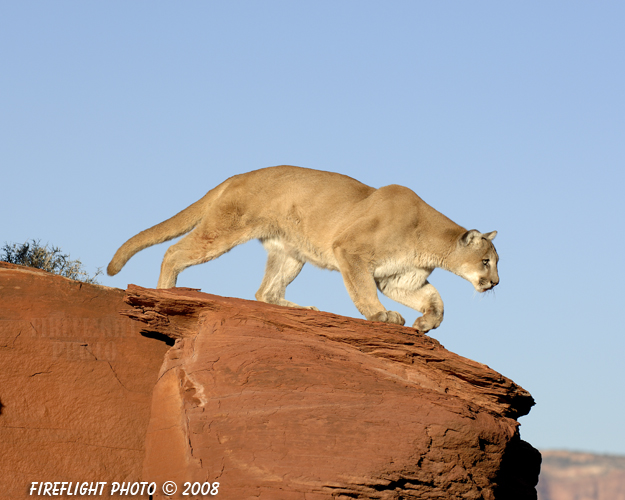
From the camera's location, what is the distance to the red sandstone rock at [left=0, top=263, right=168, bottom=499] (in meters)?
5.77

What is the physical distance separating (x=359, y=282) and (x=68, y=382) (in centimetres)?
326

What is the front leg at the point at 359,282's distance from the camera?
7.84 meters

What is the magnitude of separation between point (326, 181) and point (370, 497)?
4.31 m

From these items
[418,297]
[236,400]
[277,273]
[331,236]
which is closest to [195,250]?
[277,273]

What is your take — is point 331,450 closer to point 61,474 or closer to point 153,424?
point 153,424

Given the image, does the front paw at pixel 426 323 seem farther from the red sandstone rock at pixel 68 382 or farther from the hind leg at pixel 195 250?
A: the red sandstone rock at pixel 68 382

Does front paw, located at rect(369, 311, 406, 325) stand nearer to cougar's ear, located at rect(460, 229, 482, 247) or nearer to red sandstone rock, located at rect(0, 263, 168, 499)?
cougar's ear, located at rect(460, 229, 482, 247)

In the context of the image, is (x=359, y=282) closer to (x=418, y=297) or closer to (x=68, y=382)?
(x=418, y=297)

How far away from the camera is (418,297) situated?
8.49 meters

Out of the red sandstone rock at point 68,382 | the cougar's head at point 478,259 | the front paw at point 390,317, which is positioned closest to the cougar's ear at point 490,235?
the cougar's head at point 478,259

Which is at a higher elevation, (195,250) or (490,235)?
(490,235)

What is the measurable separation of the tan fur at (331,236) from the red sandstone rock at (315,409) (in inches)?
62.9

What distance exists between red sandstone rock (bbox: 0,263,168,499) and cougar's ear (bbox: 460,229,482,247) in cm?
395

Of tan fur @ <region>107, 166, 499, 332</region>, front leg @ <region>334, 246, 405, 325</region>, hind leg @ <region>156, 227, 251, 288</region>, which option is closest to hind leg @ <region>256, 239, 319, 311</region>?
tan fur @ <region>107, 166, 499, 332</region>
